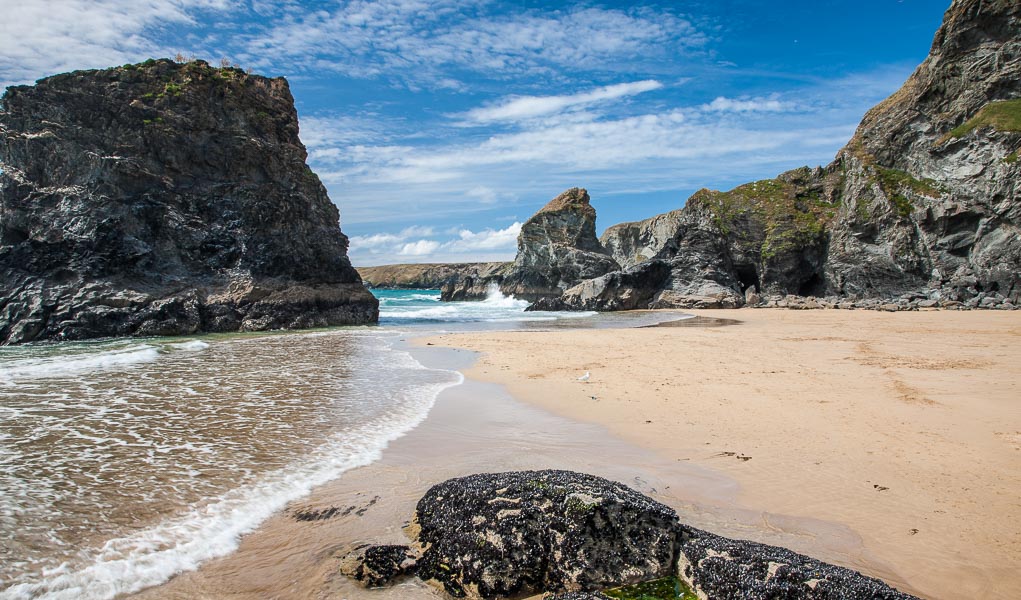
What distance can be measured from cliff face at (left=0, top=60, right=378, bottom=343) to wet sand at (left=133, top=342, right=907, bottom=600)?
84.1 feet

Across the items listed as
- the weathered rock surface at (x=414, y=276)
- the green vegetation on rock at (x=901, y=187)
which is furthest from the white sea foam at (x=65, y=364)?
the weathered rock surface at (x=414, y=276)

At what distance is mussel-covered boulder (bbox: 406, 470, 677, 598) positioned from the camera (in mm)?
3330

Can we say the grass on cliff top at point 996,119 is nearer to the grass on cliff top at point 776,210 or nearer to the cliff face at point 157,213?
the grass on cliff top at point 776,210

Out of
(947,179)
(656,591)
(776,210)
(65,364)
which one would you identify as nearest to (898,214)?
(947,179)

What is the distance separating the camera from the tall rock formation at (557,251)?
63250mm

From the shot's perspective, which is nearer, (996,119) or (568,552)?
(568,552)

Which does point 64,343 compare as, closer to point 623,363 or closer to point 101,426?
point 101,426

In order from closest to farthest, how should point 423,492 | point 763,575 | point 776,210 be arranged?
point 763,575 → point 423,492 → point 776,210

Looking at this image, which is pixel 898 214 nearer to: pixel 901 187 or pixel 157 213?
pixel 901 187

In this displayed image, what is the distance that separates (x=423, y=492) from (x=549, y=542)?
214 centimetres

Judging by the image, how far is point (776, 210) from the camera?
46.8m

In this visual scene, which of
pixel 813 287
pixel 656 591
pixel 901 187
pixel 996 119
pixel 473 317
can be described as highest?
pixel 996 119

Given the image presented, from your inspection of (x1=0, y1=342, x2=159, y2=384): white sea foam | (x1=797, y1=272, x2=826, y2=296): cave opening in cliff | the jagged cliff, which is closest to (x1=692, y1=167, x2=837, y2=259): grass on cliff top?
the jagged cliff

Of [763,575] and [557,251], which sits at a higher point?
[557,251]
